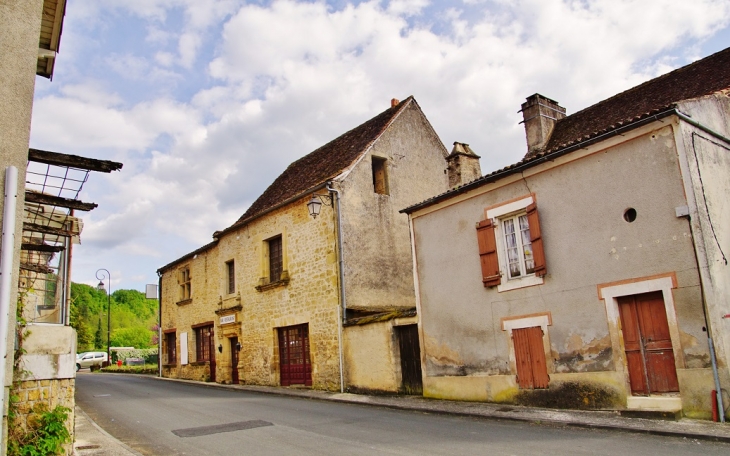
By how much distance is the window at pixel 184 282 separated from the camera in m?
24.4

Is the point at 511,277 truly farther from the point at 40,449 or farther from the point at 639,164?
the point at 40,449

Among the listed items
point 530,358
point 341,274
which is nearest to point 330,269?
point 341,274

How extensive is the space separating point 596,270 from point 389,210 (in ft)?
27.1

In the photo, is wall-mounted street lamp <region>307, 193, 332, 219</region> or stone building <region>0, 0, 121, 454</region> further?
wall-mounted street lamp <region>307, 193, 332, 219</region>

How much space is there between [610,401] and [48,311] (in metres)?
8.69

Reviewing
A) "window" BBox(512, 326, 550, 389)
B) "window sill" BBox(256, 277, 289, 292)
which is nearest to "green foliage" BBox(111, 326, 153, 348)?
"window sill" BBox(256, 277, 289, 292)

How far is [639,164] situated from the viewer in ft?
30.5

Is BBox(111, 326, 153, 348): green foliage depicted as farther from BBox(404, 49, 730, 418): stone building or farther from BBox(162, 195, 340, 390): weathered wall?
BBox(404, 49, 730, 418): stone building

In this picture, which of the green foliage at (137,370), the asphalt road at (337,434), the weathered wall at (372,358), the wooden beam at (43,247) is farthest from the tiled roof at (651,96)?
the green foliage at (137,370)

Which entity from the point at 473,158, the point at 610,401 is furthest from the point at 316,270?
the point at 610,401

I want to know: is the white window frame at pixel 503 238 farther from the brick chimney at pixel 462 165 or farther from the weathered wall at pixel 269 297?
the weathered wall at pixel 269 297

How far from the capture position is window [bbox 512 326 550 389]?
10477 mm

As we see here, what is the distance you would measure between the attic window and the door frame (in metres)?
8.86

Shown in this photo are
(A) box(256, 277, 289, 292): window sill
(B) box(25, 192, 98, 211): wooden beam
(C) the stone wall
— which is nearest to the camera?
(C) the stone wall
